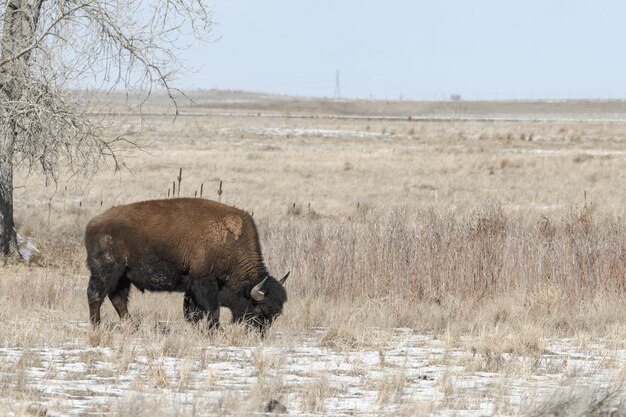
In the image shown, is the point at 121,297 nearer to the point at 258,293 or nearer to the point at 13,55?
the point at 258,293

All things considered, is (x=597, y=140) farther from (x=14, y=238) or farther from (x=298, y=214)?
(x=14, y=238)

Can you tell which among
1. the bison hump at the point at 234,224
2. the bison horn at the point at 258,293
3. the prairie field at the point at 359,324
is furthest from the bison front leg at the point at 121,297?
the bison horn at the point at 258,293

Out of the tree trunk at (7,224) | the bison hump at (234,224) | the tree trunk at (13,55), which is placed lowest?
the tree trunk at (7,224)

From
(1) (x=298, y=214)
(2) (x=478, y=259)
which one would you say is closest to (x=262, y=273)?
(2) (x=478, y=259)

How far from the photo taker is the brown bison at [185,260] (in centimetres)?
959

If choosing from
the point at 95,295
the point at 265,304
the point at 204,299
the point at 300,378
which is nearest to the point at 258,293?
the point at 265,304

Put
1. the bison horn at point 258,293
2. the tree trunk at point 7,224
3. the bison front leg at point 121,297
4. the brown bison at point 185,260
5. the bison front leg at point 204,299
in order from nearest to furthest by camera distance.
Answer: the bison horn at point 258,293 < the brown bison at point 185,260 < the bison front leg at point 204,299 < the bison front leg at point 121,297 < the tree trunk at point 7,224

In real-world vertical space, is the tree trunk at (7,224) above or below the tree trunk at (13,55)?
below

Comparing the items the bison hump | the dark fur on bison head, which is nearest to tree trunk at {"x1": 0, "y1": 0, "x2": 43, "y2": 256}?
the bison hump

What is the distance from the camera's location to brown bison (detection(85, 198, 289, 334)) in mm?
9594

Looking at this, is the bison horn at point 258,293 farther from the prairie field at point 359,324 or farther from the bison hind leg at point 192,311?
the bison hind leg at point 192,311

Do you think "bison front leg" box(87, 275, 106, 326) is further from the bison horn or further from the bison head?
the bison horn

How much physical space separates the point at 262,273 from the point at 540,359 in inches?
126

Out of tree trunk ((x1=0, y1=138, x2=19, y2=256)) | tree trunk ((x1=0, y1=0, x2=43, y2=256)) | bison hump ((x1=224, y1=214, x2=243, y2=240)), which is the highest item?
tree trunk ((x1=0, y1=0, x2=43, y2=256))
